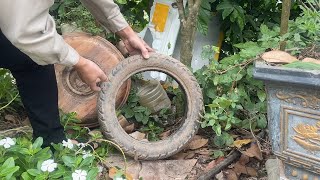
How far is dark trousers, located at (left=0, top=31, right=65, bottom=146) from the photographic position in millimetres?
2369

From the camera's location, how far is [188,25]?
3246mm

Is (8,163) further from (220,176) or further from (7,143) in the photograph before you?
(220,176)

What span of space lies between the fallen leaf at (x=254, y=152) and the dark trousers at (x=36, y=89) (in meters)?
0.99

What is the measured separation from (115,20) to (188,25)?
2.01 feet

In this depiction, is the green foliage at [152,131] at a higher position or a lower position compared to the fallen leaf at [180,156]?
higher

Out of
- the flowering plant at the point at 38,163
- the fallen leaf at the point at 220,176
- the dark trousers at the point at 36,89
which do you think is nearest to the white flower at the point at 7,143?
the flowering plant at the point at 38,163

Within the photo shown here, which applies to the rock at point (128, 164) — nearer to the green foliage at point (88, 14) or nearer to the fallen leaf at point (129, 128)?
the fallen leaf at point (129, 128)

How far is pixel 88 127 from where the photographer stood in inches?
120

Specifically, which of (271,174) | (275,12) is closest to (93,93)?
(271,174)

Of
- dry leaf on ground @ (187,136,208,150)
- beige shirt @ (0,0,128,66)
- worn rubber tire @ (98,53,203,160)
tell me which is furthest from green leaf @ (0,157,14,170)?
dry leaf on ground @ (187,136,208,150)

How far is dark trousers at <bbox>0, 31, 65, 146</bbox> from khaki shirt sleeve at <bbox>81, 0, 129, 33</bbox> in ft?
1.37

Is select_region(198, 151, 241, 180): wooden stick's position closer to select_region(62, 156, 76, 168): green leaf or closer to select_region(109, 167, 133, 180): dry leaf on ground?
select_region(109, 167, 133, 180): dry leaf on ground

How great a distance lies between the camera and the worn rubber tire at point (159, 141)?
2.77 m

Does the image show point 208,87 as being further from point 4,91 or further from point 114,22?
point 4,91
